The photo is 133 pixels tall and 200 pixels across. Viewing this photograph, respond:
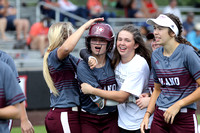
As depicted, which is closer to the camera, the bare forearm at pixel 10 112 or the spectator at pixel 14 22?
the bare forearm at pixel 10 112

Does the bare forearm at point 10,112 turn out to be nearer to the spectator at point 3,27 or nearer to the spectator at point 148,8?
the spectator at point 3,27

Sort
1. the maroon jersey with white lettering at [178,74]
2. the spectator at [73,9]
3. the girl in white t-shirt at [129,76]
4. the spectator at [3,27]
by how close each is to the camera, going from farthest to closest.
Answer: the spectator at [73,9], the spectator at [3,27], the girl in white t-shirt at [129,76], the maroon jersey with white lettering at [178,74]

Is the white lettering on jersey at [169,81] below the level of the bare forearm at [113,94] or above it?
above

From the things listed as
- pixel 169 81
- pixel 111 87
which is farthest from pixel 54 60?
pixel 169 81

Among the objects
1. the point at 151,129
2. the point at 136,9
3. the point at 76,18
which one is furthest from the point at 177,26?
the point at 136,9

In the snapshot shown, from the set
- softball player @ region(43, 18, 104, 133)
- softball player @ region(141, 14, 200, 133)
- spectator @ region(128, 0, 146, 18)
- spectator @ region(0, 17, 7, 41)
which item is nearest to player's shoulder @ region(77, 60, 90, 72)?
softball player @ region(43, 18, 104, 133)

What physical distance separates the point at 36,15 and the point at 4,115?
33.8 feet

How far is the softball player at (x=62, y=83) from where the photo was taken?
3.65m

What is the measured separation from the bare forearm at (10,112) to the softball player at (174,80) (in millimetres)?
1404

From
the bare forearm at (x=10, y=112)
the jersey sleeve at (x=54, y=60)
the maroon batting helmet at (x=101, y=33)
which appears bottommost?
the bare forearm at (x=10, y=112)

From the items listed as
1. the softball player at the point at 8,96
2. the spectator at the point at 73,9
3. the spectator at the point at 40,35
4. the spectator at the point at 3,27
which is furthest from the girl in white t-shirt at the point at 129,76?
the spectator at the point at 73,9

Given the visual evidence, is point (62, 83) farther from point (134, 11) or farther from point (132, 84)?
point (134, 11)

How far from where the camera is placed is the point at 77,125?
3.69 metres

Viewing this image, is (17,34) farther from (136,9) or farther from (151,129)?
(151,129)
